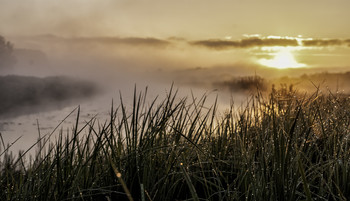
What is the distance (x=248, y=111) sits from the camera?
3307mm

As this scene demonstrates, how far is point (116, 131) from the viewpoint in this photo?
2.65 m

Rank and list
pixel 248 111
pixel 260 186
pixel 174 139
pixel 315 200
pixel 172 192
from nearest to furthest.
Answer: pixel 260 186
pixel 315 200
pixel 172 192
pixel 174 139
pixel 248 111

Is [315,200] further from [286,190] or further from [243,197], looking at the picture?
[243,197]

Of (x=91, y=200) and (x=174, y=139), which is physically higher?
(x=174, y=139)

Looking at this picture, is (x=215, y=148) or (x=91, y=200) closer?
(x=91, y=200)

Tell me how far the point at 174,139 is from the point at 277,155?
76 centimetres

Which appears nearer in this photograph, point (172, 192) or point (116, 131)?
point (172, 192)

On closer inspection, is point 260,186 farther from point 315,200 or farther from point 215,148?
point 215,148

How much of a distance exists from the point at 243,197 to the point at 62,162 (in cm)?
96

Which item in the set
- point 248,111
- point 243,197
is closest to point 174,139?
point 243,197

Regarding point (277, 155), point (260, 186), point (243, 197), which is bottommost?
point (243, 197)

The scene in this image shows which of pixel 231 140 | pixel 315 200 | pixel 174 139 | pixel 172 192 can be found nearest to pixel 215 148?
pixel 231 140

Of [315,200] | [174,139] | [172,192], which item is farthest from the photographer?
[174,139]

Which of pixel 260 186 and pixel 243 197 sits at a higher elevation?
pixel 260 186
